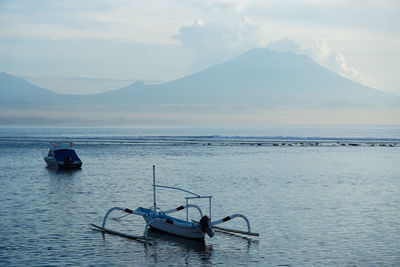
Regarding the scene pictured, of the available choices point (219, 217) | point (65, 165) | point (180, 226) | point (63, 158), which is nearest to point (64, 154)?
point (63, 158)

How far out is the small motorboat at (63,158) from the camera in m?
54.0

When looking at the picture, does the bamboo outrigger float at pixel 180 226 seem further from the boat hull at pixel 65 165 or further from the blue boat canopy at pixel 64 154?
the blue boat canopy at pixel 64 154

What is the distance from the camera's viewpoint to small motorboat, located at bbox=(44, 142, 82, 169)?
54000mm

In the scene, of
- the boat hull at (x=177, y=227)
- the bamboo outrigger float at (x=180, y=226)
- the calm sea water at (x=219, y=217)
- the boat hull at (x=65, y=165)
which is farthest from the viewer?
the boat hull at (x=65, y=165)

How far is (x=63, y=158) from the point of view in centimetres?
5488

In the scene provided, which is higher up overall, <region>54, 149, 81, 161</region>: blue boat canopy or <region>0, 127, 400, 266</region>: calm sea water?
<region>54, 149, 81, 161</region>: blue boat canopy

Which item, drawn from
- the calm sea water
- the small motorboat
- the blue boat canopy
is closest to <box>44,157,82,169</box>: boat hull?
the small motorboat

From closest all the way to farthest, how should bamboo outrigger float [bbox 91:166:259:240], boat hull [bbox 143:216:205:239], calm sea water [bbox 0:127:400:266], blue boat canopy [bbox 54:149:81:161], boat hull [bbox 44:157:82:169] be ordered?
calm sea water [bbox 0:127:400:266] → bamboo outrigger float [bbox 91:166:259:240] → boat hull [bbox 143:216:205:239] → boat hull [bbox 44:157:82:169] → blue boat canopy [bbox 54:149:81:161]

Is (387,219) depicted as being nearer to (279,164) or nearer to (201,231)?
(201,231)

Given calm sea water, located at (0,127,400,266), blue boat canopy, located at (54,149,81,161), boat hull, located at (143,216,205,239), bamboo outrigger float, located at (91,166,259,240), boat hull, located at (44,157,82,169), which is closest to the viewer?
calm sea water, located at (0,127,400,266)

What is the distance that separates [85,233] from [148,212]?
3.11 meters

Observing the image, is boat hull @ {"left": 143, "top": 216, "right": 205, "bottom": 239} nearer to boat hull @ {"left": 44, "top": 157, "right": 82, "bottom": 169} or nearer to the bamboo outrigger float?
the bamboo outrigger float

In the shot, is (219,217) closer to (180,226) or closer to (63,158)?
(180,226)

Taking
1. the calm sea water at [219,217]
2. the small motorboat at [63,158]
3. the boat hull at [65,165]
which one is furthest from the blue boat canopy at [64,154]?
the calm sea water at [219,217]
